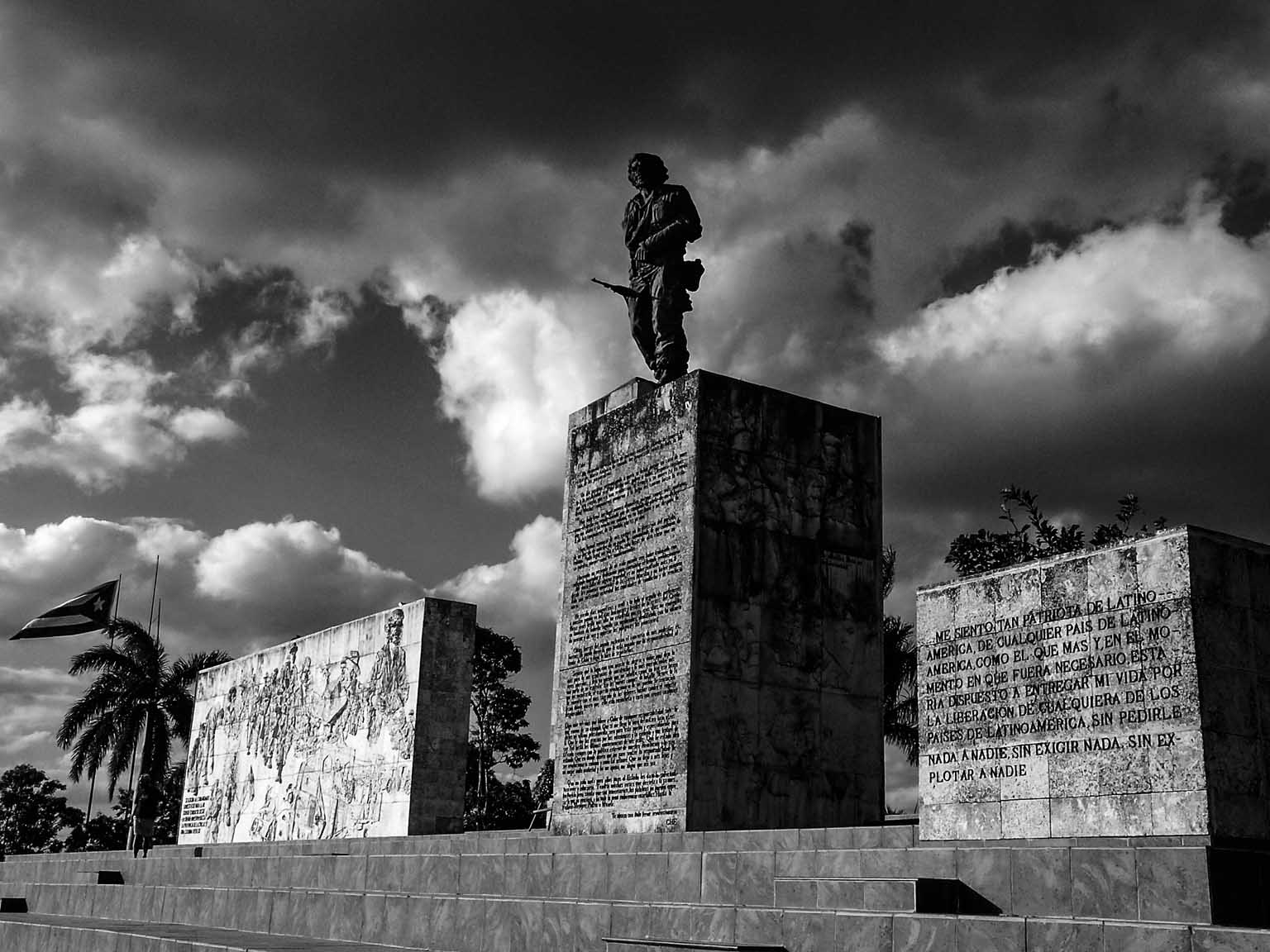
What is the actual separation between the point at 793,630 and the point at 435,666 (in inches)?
275

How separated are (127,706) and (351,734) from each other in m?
16.5

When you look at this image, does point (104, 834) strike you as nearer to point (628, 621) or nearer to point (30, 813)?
point (30, 813)

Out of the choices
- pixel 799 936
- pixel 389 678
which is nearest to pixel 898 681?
pixel 389 678

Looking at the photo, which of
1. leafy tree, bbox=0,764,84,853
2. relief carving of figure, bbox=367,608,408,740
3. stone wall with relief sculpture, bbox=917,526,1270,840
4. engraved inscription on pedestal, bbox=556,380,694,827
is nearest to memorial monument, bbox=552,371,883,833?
engraved inscription on pedestal, bbox=556,380,694,827

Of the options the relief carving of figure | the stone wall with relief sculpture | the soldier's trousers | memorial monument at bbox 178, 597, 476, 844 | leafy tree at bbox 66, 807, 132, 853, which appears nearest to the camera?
the stone wall with relief sculpture

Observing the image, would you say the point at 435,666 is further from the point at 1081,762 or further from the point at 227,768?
the point at 1081,762

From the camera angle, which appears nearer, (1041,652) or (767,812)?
(1041,652)

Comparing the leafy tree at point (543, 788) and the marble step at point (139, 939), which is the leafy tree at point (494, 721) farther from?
the marble step at point (139, 939)

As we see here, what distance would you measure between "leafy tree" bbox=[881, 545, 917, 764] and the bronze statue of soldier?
10145mm

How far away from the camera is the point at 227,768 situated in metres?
23.3

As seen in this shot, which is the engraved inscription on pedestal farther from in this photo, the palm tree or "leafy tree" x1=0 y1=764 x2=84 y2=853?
"leafy tree" x1=0 y1=764 x2=84 y2=853

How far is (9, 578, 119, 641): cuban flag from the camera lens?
30609mm

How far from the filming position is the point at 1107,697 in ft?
25.3

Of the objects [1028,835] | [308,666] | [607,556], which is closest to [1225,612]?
[1028,835]
